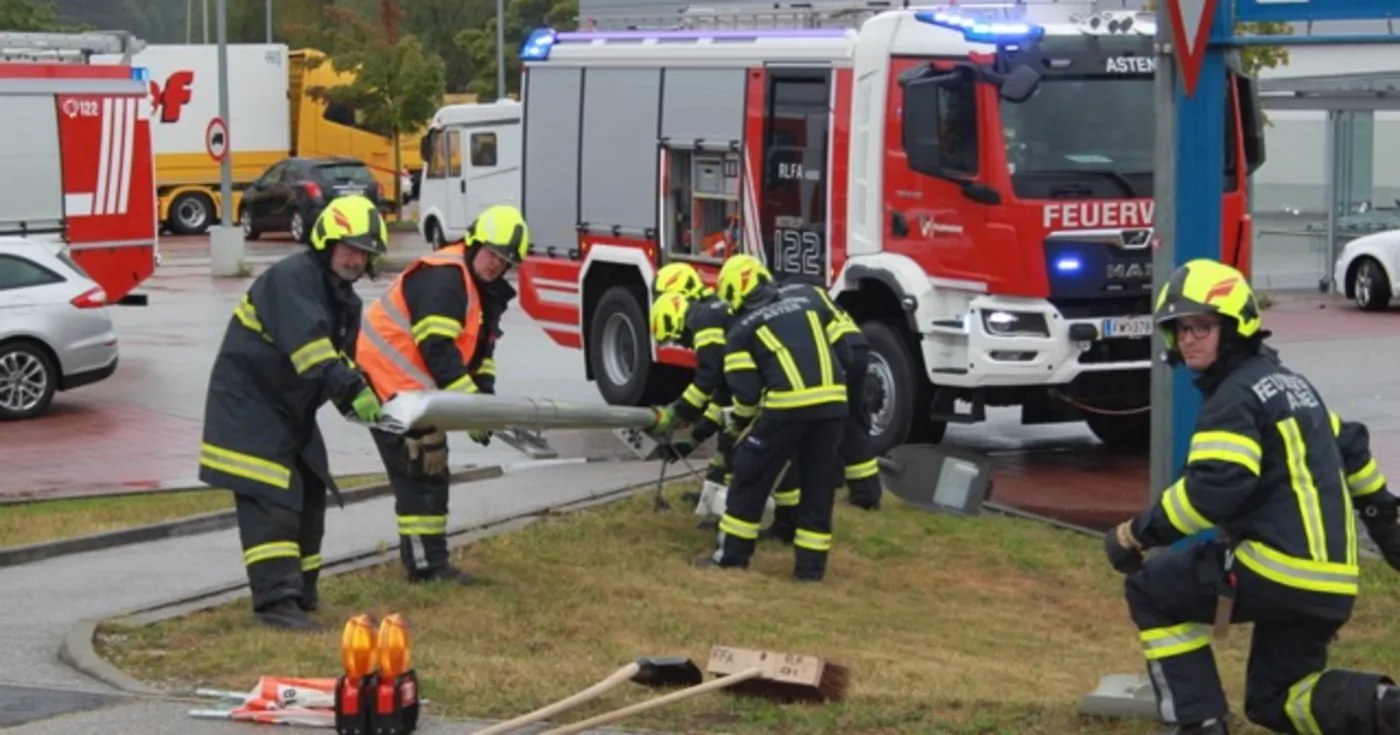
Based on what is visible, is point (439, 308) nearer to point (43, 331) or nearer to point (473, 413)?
point (473, 413)

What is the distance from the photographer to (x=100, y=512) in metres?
13.3

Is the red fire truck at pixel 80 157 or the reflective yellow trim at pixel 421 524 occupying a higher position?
the red fire truck at pixel 80 157

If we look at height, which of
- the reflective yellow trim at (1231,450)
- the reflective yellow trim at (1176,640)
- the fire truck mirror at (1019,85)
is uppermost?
the fire truck mirror at (1019,85)

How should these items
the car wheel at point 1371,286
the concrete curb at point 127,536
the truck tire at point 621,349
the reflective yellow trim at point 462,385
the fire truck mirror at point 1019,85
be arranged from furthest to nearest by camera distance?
the car wheel at point 1371,286
the truck tire at point 621,349
the fire truck mirror at point 1019,85
the concrete curb at point 127,536
the reflective yellow trim at point 462,385

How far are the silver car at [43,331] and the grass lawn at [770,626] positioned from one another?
288 inches

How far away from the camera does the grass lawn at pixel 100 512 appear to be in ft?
40.7

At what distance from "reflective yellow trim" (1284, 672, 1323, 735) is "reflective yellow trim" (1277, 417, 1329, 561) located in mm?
424

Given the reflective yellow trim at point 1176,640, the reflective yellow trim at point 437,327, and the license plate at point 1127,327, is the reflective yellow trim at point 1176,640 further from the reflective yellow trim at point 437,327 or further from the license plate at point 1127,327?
the license plate at point 1127,327

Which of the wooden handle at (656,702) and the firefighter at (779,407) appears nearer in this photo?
the wooden handle at (656,702)

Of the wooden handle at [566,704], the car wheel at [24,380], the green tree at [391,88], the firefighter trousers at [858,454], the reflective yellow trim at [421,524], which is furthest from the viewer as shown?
the green tree at [391,88]

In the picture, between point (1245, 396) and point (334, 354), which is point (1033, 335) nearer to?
point (334, 354)

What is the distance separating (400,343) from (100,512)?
3.72 meters

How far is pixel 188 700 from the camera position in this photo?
26.3ft

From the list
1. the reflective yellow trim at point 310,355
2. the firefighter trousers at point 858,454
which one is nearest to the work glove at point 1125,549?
the reflective yellow trim at point 310,355
